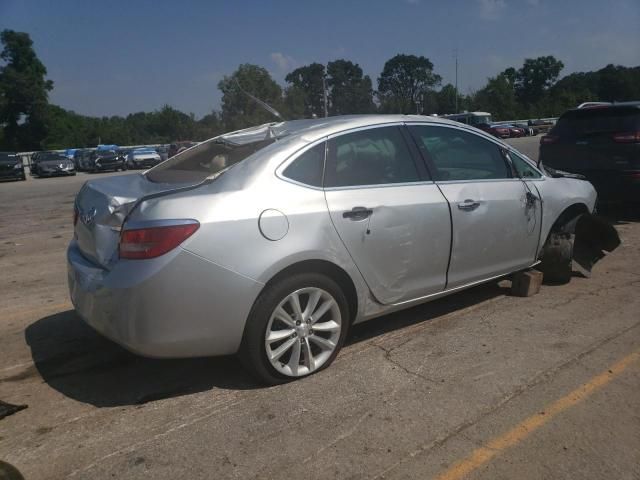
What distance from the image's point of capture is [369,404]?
3152mm

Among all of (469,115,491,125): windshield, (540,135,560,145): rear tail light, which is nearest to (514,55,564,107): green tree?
(469,115,491,125): windshield

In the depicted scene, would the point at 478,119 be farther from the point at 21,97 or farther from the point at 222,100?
the point at 21,97

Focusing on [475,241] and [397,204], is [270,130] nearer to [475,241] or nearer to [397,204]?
[397,204]

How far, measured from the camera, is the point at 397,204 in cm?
370

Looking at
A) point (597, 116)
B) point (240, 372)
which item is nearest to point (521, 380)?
point (240, 372)

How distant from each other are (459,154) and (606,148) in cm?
445

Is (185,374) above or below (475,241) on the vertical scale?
below

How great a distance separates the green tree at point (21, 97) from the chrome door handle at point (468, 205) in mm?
68791

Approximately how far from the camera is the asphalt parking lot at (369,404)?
2639 millimetres

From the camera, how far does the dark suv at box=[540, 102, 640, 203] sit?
757 centimetres

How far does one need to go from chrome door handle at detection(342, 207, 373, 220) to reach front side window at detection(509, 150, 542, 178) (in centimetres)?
176

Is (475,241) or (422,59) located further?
(422,59)

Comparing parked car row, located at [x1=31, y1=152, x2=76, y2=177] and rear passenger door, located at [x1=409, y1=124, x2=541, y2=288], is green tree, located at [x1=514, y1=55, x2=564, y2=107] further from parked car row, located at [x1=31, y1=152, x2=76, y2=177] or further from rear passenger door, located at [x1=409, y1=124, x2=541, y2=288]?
rear passenger door, located at [x1=409, y1=124, x2=541, y2=288]

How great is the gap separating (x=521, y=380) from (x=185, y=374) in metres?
2.06
